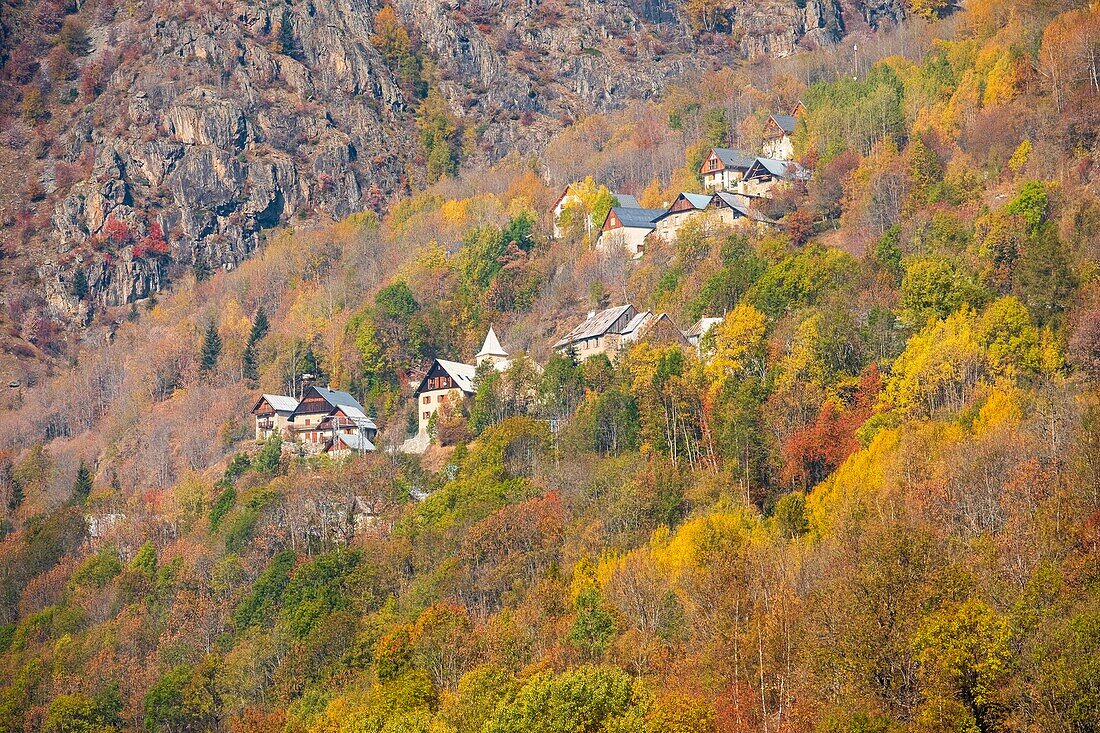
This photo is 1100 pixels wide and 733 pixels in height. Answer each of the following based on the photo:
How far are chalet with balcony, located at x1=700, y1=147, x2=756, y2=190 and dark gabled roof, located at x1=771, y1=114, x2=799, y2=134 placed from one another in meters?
4.05

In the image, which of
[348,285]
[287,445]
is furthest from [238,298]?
[287,445]

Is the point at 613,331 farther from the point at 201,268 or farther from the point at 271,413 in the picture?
the point at 201,268

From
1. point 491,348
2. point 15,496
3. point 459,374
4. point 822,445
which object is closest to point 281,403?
point 459,374

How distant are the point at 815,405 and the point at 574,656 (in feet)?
70.6

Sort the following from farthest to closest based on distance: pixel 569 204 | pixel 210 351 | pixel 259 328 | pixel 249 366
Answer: pixel 210 351 < pixel 259 328 < pixel 249 366 < pixel 569 204

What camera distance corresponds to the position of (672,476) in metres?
71.3

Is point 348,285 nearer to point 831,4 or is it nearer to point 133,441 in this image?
point 133,441

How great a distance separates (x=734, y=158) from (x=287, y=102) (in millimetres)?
78106

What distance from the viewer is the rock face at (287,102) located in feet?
536

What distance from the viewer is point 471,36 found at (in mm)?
196125

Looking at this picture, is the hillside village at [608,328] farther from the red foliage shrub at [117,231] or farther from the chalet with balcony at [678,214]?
the red foliage shrub at [117,231]

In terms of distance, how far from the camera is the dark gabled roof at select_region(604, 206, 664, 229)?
110 m

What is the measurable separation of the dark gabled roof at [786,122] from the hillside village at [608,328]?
0.31 feet

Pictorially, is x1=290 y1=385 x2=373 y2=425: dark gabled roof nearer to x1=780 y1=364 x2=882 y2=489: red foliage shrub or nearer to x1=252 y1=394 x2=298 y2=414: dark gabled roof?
x1=252 y1=394 x2=298 y2=414: dark gabled roof
